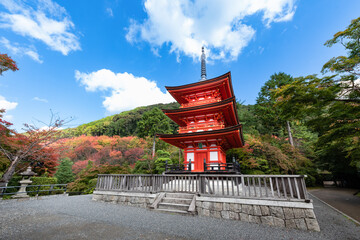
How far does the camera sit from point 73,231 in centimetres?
404

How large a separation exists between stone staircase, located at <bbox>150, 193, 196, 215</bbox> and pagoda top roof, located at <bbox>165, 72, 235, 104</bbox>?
29.0 ft

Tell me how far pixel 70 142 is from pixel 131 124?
47.3 feet

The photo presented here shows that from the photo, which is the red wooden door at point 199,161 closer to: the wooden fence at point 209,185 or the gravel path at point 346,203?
the wooden fence at point 209,185

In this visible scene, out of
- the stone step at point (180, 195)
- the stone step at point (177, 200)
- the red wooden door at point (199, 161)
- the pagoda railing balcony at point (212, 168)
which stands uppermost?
the red wooden door at point (199, 161)

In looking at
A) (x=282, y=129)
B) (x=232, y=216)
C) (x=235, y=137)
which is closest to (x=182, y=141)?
(x=235, y=137)

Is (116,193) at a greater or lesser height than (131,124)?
lesser

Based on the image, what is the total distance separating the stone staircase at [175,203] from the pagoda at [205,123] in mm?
3272

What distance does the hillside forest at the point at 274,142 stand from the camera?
18.5ft

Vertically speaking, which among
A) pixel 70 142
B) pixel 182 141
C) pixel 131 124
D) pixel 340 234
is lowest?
pixel 340 234

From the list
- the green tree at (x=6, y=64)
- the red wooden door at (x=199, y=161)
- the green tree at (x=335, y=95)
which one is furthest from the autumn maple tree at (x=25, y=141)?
the green tree at (x=335, y=95)

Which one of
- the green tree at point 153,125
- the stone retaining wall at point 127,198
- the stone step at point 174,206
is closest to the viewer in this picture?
the stone step at point 174,206

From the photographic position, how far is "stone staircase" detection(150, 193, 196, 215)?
5.89m

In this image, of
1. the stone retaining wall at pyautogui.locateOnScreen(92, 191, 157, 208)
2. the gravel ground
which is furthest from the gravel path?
the stone retaining wall at pyautogui.locateOnScreen(92, 191, 157, 208)

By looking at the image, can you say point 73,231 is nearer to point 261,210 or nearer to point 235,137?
point 261,210
